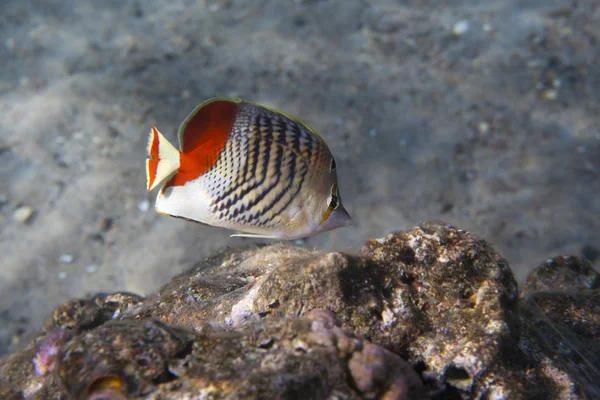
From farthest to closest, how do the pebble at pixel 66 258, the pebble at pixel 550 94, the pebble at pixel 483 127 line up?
the pebble at pixel 550 94, the pebble at pixel 483 127, the pebble at pixel 66 258

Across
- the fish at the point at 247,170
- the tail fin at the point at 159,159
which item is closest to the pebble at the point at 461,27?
the fish at the point at 247,170

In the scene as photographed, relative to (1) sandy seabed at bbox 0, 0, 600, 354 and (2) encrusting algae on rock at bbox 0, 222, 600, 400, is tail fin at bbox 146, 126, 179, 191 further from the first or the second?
(1) sandy seabed at bbox 0, 0, 600, 354

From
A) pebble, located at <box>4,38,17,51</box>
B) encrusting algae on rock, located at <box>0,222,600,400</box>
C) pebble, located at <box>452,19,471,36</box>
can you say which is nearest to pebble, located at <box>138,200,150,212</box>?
encrusting algae on rock, located at <box>0,222,600,400</box>

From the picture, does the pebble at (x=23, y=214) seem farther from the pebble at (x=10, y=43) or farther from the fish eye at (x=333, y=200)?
the fish eye at (x=333, y=200)

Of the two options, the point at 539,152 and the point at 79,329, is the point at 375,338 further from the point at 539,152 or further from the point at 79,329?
the point at 539,152

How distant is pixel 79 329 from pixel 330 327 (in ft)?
5.81

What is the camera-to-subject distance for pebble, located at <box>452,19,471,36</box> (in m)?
6.62

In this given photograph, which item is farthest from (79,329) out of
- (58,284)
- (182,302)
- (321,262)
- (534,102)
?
(534,102)

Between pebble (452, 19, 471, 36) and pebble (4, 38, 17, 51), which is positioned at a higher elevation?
pebble (4, 38, 17, 51)

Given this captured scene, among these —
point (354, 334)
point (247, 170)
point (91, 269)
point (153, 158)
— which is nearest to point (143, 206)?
point (91, 269)

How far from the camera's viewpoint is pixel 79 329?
2287mm

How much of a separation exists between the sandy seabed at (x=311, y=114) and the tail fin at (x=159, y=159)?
114 inches

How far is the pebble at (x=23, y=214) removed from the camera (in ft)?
15.0

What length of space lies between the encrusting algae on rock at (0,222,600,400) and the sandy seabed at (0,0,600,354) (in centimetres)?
247
